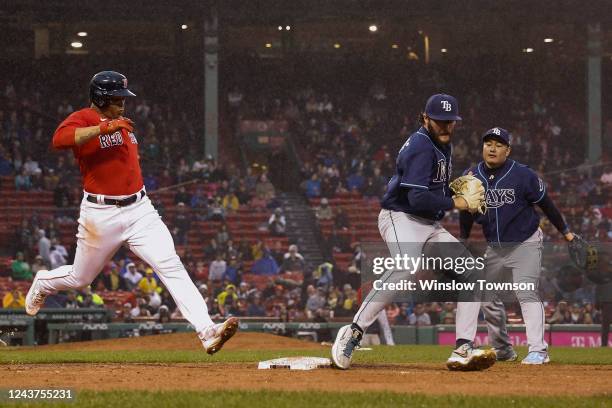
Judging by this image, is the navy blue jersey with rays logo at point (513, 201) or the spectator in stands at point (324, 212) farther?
the spectator in stands at point (324, 212)

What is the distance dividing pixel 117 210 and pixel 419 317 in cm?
1202

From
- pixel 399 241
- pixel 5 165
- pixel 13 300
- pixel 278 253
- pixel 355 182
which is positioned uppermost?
pixel 5 165

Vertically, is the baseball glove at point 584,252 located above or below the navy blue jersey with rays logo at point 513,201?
below

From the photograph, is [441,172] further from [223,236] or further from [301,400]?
[223,236]

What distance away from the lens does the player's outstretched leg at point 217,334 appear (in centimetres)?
718

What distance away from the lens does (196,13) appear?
1179 inches

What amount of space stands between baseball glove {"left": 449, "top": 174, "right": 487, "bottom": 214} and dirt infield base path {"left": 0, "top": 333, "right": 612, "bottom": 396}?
1.07 metres

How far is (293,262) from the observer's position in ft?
74.1

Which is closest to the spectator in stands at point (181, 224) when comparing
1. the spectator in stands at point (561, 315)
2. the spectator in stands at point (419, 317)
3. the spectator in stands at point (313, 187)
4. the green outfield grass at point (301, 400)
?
the spectator in stands at point (313, 187)

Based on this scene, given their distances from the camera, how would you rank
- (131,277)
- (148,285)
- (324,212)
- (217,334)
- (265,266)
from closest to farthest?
(217,334) < (148,285) < (131,277) < (265,266) < (324,212)

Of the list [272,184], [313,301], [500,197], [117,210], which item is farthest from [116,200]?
[272,184]

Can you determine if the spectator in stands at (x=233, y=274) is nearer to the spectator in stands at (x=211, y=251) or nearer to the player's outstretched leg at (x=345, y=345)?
the spectator in stands at (x=211, y=251)

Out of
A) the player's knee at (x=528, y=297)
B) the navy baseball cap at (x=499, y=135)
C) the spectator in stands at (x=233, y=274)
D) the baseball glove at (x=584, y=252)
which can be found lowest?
the spectator in stands at (x=233, y=274)

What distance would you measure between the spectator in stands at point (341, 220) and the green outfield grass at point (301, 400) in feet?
61.4
